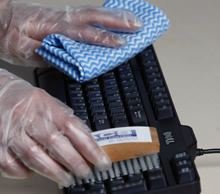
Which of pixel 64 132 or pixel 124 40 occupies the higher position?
pixel 124 40

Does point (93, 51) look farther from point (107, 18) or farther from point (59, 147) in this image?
point (59, 147)

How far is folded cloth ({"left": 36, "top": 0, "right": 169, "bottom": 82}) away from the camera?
0.72 m

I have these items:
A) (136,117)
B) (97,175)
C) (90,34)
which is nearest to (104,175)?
(97,175)

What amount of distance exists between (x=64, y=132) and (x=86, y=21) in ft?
0.87

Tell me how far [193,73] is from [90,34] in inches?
8.4

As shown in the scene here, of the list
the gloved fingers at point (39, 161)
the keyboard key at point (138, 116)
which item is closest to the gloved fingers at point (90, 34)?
the keyboard key at point (138, 116)

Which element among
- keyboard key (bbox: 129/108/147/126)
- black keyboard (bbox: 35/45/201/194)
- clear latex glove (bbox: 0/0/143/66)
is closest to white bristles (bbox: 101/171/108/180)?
black keyboard (bbox: 35/45/201/194)

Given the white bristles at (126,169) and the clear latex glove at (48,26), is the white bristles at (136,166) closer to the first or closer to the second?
the white bristles at (126,169)

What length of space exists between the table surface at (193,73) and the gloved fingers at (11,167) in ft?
0.13

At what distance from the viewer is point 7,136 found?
2.10 feet

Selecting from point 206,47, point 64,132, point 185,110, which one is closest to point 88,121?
point 64,132

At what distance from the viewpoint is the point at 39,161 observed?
2.01 feet

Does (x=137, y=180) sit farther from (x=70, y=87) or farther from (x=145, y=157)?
(x=70, y=87)

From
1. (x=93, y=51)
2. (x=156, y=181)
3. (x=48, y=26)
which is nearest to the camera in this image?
(x=156, y=181)
